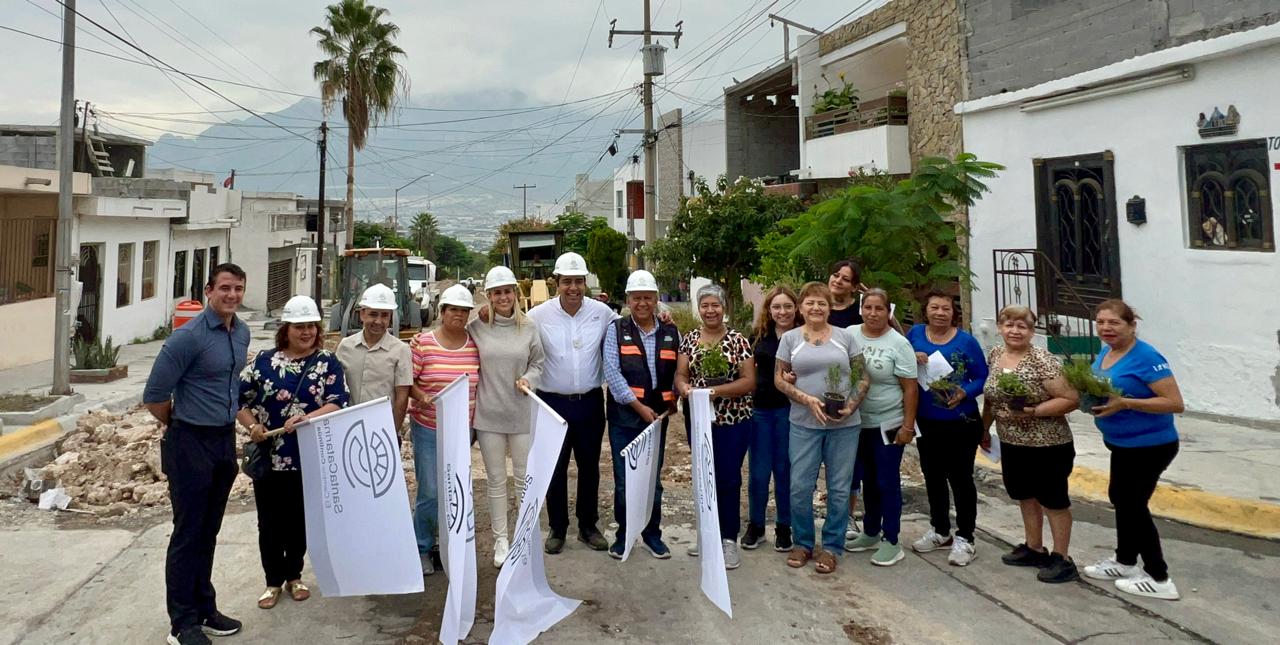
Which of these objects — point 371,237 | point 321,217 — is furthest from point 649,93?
point 371,237

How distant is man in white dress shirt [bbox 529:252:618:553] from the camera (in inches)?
207

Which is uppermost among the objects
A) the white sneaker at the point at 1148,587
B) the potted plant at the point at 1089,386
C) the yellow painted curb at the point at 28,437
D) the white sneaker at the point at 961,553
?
the potted plant at the point at 1089,386

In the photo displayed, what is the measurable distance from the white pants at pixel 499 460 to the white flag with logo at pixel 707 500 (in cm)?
106

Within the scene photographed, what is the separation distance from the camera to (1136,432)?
14.7ft

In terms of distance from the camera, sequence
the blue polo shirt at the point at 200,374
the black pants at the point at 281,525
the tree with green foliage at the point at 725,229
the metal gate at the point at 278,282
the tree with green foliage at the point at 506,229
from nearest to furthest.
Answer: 1. the blue polo shirt at the point at 200,374
2. the black pants at the point at 281,525
3. the tree with green foliage at the point at 725,229
4. the metal gate at the point at 278,282
5. the tree with green foliage at the point at 506,229

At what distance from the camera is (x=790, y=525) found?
5.47 metres

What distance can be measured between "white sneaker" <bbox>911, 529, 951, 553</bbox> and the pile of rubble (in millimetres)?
5296

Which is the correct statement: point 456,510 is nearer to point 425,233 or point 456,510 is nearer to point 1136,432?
point 1136,432

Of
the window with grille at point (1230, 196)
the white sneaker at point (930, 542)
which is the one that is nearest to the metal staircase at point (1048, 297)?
the window with grille at point (1230, 196)

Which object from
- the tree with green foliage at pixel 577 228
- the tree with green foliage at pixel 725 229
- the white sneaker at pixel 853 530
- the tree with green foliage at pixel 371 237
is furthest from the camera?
the tree with green foliage at pixel 371 237

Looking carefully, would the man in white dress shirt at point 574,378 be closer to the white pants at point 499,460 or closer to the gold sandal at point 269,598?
the white pants at point 499,460

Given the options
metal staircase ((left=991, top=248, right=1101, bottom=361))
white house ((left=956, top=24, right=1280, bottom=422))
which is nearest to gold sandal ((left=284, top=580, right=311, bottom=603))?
metal staircase ((left=991, top=248, right=1101, bottom=361))

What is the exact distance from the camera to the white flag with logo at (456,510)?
3977mm

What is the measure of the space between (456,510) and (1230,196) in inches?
339
